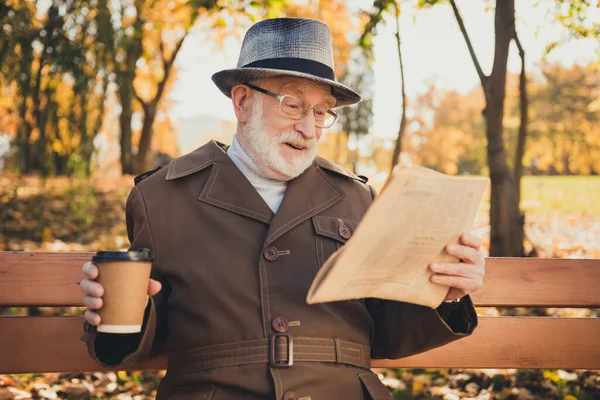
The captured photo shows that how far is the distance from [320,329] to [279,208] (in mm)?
492

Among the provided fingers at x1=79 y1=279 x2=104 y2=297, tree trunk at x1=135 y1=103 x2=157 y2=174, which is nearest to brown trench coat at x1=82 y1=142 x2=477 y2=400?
fingers at x1=79 y1=279 x2=104 y2=297

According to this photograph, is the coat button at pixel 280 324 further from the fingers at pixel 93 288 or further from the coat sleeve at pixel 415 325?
the fingers at pixel 93 288

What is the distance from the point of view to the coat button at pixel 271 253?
246 cm

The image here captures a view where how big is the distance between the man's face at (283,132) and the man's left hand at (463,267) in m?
0.81

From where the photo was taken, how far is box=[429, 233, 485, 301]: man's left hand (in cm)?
211

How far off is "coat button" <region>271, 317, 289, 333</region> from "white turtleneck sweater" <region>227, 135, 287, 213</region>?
1.75 feet

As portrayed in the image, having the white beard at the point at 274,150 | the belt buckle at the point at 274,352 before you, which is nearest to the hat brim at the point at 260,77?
the white beard at the point at 274,150

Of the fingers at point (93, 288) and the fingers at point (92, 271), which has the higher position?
the fingers at point (92, 271)

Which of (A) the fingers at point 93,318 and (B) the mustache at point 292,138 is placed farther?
(B) the mustache at point 292,138

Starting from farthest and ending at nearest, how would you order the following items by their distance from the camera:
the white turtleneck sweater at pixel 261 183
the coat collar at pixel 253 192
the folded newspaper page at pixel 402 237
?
the white turtleneck sweater at pixel 261 183 < the coat collar at pixel 253 192 < the folded newspaper page at pixel 402 237

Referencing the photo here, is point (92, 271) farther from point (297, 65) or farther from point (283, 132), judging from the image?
point (297, 65)

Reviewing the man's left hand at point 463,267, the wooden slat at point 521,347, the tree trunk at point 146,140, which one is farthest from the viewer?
the tree trunk at point 146,140

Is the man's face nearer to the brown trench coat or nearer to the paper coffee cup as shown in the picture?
the brown trench coat

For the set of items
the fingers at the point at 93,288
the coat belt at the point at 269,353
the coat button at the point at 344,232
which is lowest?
the coat belt at the point at 269,353
